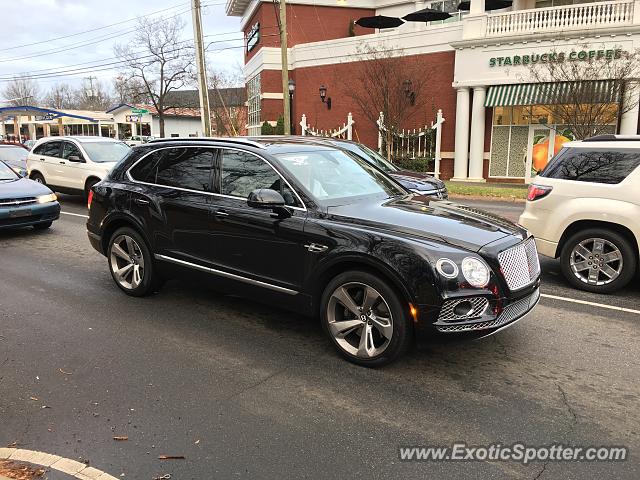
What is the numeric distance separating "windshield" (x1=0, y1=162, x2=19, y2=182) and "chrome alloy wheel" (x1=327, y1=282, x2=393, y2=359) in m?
8.50

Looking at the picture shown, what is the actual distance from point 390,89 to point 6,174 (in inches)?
632

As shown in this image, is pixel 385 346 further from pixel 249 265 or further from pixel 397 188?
pixel 397 188

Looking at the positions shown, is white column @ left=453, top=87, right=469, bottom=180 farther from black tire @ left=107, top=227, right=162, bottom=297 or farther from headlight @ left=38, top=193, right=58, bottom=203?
black tire @ left=107, top=227, right=162, bottom=297

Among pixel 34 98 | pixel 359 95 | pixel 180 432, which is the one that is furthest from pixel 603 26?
pixel 34 98

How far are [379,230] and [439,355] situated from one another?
1.22 m

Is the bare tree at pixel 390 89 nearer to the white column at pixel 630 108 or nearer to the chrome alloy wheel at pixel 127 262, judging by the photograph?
the white column at pixel 630 108

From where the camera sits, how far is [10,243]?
914 centimetres

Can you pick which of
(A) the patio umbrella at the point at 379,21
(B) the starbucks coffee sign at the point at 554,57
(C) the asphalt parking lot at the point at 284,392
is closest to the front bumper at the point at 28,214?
(C) the asphalt parking lot at the point at 284,392

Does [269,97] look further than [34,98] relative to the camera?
No

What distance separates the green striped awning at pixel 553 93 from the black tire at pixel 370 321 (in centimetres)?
1630

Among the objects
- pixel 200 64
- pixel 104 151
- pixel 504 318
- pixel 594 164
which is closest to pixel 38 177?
pixel 104 151

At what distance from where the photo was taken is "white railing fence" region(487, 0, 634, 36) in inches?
755

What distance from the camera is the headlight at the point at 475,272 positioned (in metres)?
3.79

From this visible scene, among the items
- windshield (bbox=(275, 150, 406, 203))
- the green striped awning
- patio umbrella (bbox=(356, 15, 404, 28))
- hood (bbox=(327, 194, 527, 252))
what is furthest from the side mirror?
patio umbrella (bbox=(356, 15, 404, 28))
